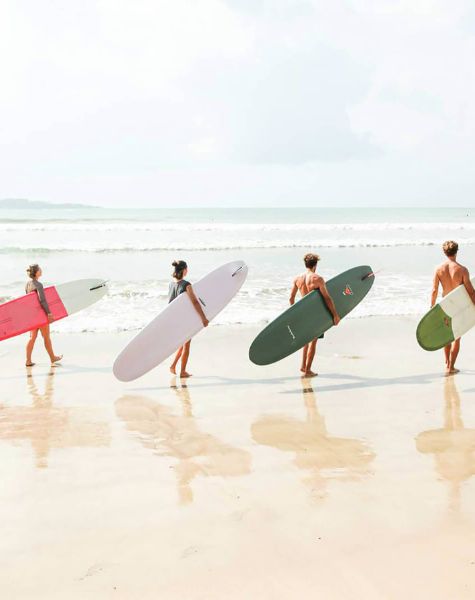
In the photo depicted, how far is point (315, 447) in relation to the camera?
4.33m

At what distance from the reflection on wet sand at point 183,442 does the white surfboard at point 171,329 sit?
0.51 metres

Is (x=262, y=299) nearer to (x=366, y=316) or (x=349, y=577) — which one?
(x=366, y=316)

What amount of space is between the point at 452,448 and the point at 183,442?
6.21ft

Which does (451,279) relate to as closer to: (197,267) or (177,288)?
(177,288)

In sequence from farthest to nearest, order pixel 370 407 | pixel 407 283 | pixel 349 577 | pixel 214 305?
pixel 407 283 → pixel 214 305 → pixel 370 407 → pixel 349 577

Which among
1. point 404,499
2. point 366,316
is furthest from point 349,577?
point 366,316

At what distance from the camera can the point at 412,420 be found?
191 inches

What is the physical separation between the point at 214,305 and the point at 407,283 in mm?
7210

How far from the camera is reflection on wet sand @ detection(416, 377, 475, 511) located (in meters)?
3.72

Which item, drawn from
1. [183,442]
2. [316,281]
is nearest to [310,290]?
[316,281]

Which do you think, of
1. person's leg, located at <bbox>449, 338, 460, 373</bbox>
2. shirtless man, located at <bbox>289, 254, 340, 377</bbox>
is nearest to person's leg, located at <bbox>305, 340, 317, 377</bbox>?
shirtless man, located at <bbox>289, 254, 340, 377</bbox>

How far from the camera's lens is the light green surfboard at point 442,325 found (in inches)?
250

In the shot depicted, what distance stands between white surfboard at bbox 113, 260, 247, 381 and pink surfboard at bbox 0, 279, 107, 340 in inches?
59.8

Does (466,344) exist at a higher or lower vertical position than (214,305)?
lower
